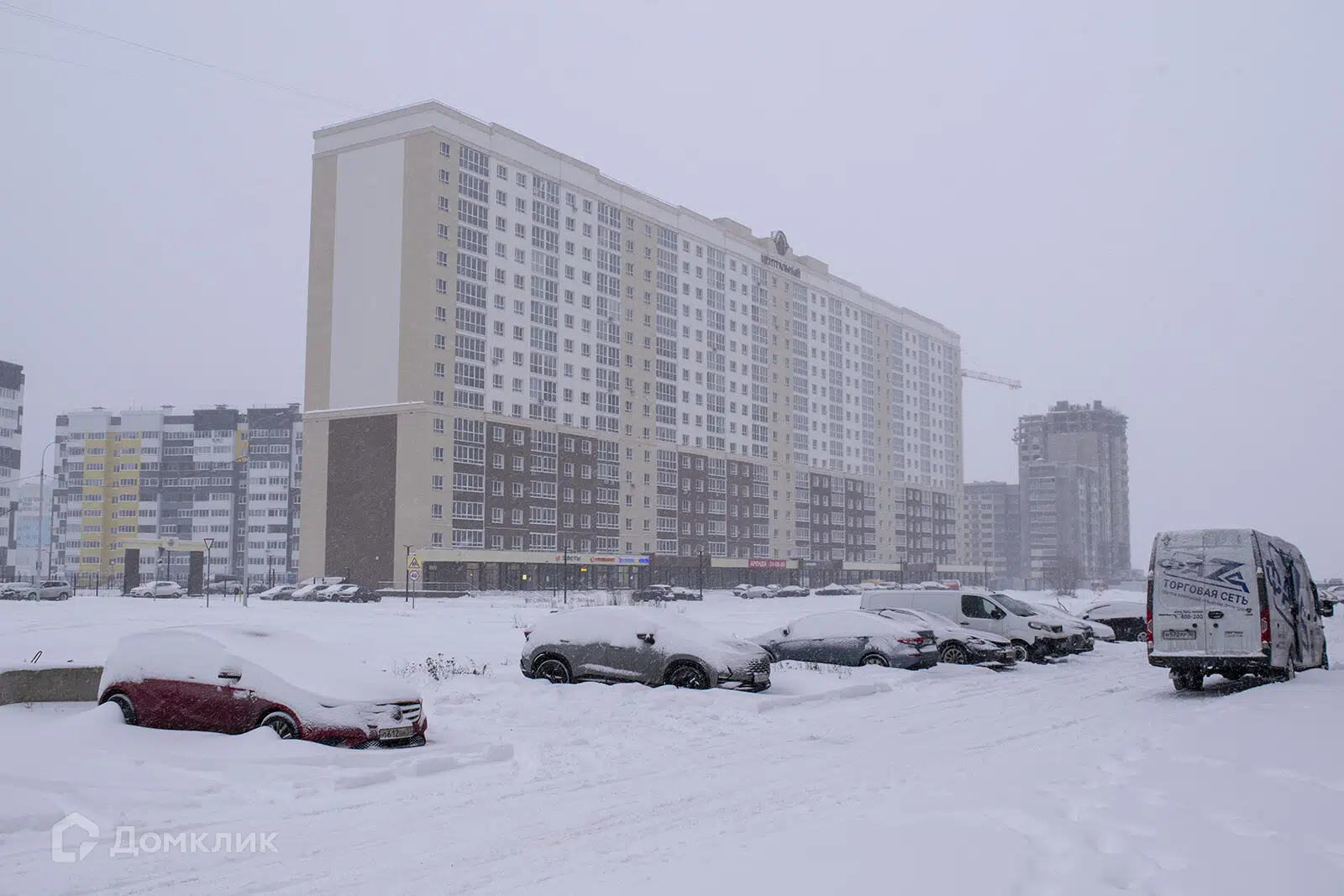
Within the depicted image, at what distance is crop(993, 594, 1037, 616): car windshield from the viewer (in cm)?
2803

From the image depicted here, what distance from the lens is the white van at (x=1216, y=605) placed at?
17.8 m

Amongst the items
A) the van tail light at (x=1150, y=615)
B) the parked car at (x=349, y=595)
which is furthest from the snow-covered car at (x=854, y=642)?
the parked car at (x=349, y=595)

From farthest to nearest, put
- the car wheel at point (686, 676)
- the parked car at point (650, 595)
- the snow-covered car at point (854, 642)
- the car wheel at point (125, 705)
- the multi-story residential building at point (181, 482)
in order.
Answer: the multi-story residential building at point (181, 482), the parked car at point (650, 595), the snow-covered car at point (854, 642), the car wheel at point (686, 676), the car wheel at point (125, 705)

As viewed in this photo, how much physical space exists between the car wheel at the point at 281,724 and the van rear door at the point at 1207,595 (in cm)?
Result: 1397

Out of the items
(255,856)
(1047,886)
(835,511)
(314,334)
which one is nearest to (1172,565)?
(1047,886)

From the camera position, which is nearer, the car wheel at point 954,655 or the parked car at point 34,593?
the car wheel at point 954,655

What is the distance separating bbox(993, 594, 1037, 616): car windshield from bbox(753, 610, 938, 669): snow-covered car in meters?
5.79

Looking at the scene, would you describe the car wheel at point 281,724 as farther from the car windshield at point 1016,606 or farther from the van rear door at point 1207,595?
the car windshield at point 1016,606

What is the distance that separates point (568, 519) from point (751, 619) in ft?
173

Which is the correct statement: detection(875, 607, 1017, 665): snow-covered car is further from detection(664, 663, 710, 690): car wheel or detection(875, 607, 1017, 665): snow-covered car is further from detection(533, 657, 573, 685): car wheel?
detection(533, 657, 573, 685): car wheel

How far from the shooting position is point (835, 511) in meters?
139

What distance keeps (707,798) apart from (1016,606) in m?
20.9

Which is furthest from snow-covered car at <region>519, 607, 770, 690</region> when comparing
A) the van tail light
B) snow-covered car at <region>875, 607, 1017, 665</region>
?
snow-covered car at <region>875, 607, 1017, 665</region>

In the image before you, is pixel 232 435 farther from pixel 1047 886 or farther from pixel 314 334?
pixel 1047 886
